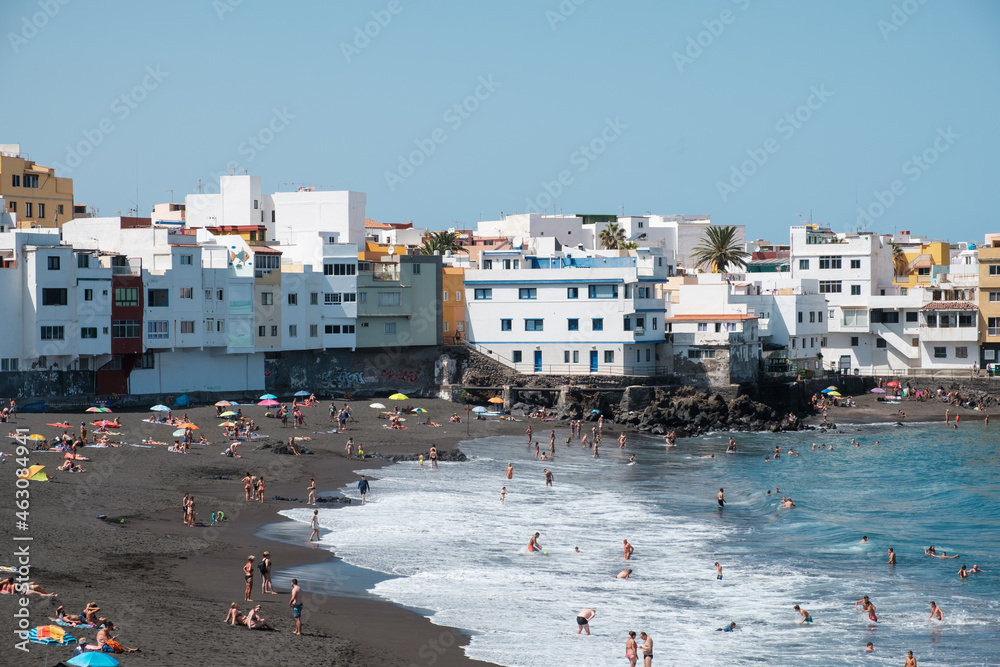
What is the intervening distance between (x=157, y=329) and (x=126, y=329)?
7.35 feet

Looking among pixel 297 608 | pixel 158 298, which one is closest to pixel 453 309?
pixel 158 298

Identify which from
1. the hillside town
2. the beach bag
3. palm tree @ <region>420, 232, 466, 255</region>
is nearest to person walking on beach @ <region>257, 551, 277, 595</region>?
the beach bag

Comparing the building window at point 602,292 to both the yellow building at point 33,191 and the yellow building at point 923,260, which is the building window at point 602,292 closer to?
the yellow building at point 33,191

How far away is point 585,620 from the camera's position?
30391 millimetres

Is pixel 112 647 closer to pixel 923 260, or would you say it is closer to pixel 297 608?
pixel 297 608

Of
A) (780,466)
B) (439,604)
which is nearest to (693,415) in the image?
(780,466)

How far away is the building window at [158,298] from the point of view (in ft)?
224

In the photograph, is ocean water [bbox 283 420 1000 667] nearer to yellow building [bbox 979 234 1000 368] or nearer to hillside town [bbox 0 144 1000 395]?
hillside town [bbox 0 144 1000 395]

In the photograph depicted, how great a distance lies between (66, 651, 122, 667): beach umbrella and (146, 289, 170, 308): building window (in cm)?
4729

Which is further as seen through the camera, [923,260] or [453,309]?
[923,260]

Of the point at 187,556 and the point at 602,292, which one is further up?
the point at 602,292

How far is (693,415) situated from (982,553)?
33.2 m

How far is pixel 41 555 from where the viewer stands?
32.3 metres

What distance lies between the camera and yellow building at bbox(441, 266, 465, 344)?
82500mm
